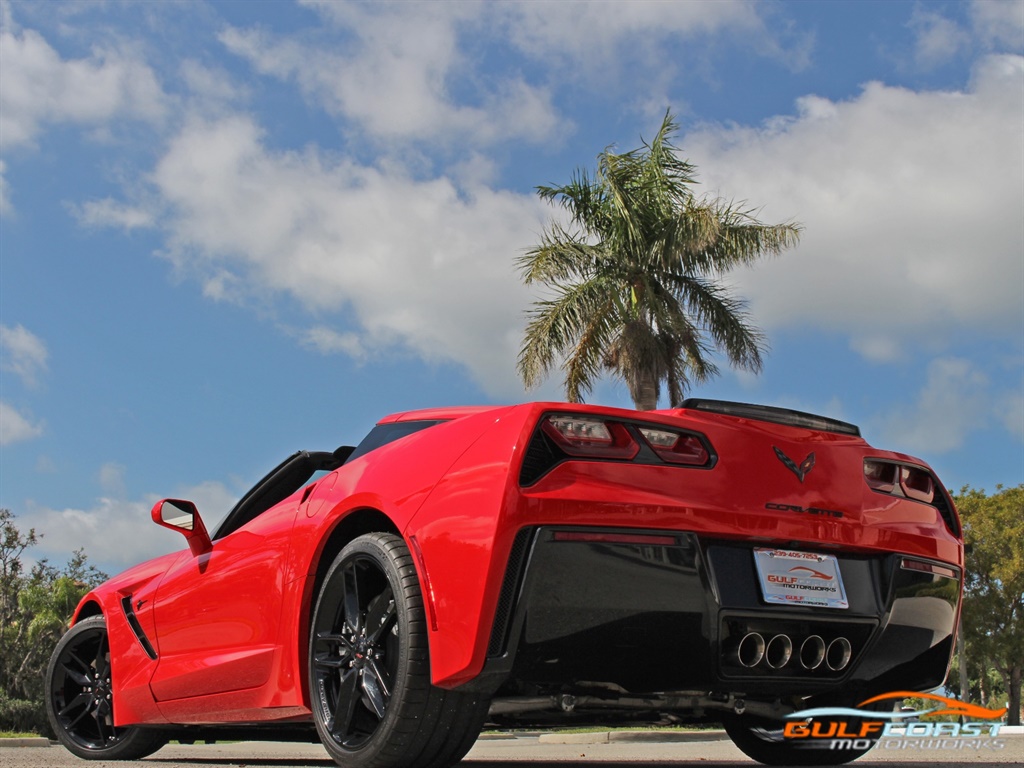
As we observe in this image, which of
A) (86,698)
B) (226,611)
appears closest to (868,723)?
(226,611)

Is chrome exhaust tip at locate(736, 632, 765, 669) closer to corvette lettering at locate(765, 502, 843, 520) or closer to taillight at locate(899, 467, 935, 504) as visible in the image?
corvette lettering at locate(765, 502, 843, 520)

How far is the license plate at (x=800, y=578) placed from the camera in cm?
331

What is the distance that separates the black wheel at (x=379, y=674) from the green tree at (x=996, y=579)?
110ft

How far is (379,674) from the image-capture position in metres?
3.50

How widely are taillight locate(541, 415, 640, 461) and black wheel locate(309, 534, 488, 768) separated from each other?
0.61m

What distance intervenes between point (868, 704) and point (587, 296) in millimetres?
16069

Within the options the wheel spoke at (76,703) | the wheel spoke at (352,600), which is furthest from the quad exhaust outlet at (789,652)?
the wheel spoke at (76,703)

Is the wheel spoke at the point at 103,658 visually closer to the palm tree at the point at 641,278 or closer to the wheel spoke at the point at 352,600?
the wheel spoke at the point at 352,600

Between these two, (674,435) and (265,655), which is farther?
(265,655)

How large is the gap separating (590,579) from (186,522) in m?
2.52

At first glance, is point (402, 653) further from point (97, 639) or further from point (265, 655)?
point (97, 639)

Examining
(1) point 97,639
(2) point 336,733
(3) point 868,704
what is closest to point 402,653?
(2) point 336,733

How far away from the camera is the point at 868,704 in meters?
3.96

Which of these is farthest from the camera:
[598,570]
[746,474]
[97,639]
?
[97,639]
